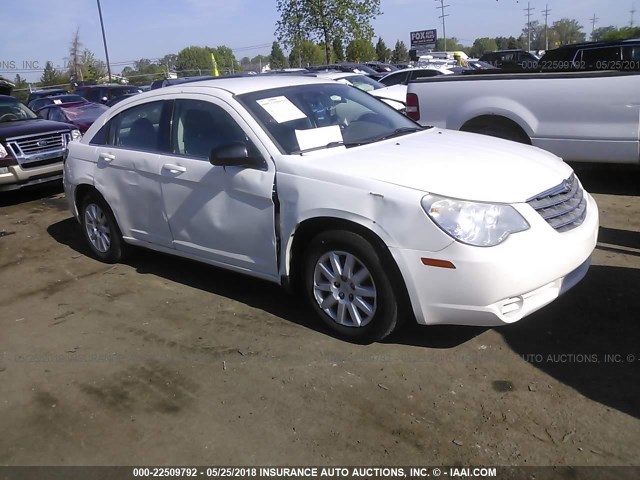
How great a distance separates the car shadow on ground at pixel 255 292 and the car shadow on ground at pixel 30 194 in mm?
3224

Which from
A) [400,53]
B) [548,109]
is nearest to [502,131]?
[548,109]

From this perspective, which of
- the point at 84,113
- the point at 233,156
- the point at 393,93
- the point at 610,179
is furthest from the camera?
the point at 84,113

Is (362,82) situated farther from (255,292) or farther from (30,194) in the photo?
(255,292)

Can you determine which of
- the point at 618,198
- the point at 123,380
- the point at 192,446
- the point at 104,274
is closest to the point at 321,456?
the point at 192,446

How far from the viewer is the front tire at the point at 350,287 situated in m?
3.70

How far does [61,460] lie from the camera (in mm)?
3096

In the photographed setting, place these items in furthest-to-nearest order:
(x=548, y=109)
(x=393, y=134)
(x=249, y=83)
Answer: (x=548, y=109), (x=249, y=83), (x=393, y=134)

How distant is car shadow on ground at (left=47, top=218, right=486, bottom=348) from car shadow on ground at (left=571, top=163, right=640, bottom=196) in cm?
425

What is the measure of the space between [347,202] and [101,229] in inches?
127

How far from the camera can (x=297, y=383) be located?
11.8ft

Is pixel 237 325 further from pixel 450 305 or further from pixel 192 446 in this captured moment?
pixel 450 305

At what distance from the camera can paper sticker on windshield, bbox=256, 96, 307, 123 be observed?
14.6 feet

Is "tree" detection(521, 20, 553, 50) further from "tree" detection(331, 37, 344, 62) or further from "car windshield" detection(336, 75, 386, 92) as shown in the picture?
"car windshield" detection(336, 75, 386, 92)

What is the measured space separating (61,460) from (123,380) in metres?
0.76
